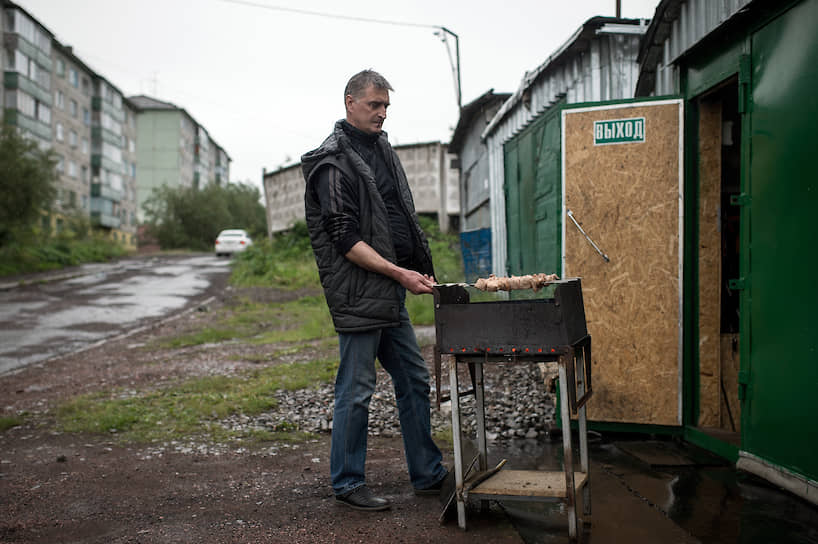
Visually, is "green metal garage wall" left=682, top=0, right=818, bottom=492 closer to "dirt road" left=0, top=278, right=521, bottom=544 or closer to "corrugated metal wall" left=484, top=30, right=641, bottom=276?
"dirt road" left=0, top=278, right=521, bottom=544

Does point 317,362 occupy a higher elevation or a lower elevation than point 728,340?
lower

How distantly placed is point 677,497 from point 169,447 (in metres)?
3.58

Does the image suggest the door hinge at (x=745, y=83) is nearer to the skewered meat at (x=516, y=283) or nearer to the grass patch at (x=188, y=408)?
the skewered meat at (x=516, y=283)

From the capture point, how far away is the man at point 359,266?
3570mm

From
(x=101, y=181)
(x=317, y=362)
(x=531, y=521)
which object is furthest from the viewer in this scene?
(x=101, y=181)

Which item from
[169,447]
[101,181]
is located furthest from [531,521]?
[101,181]

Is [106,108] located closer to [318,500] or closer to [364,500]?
[318,500]

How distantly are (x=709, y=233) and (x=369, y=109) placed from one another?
9.06 feet

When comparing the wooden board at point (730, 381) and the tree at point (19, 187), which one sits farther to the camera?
the tree at point (19, 187)

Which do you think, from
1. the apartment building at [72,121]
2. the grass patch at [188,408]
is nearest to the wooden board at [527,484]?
the grass patch at [188,408]

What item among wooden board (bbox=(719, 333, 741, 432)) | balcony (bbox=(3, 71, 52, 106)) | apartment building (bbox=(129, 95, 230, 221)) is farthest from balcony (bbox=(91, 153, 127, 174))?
wooden board (bbox=(719, 333, 741, 432))

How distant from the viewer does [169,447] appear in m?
5.12

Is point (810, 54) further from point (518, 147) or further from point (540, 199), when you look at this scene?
point (518, 147)

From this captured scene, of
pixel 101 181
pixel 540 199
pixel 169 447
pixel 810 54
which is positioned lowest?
pixel 169 447
